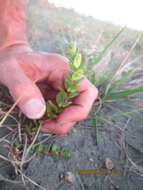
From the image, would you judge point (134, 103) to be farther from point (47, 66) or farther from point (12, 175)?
point (12, 175)

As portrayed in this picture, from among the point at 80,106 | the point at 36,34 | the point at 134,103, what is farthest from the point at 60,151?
the point at 36,34

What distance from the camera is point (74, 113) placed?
81cm

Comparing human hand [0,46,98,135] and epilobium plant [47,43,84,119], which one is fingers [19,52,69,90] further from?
epilobium plant [47,43,84,119]

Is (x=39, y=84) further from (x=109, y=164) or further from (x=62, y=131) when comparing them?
(x=109, y=164)

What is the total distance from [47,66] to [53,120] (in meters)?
0.22

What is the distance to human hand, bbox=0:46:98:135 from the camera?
738 mm

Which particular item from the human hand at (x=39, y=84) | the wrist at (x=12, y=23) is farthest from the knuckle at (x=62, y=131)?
the wrist at (x=12, y=23)

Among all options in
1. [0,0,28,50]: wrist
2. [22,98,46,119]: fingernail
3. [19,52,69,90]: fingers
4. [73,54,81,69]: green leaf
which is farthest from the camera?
[0,0,28,50]: wrist

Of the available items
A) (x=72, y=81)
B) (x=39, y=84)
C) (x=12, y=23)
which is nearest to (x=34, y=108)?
(x=72, y=81)

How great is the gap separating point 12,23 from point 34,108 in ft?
2.06

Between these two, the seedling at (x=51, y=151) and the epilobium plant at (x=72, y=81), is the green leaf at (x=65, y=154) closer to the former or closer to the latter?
the seedling at (x=51, y=151)

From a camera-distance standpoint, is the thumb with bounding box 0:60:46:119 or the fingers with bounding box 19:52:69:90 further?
the fingers with bounding box 19:52:69:90

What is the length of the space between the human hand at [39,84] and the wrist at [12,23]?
10cm

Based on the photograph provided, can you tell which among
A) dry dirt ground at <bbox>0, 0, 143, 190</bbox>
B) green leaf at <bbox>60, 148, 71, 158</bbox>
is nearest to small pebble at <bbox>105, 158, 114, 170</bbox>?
dry dirt ground at <bbox>0, 0, 143, 190</bbox>
